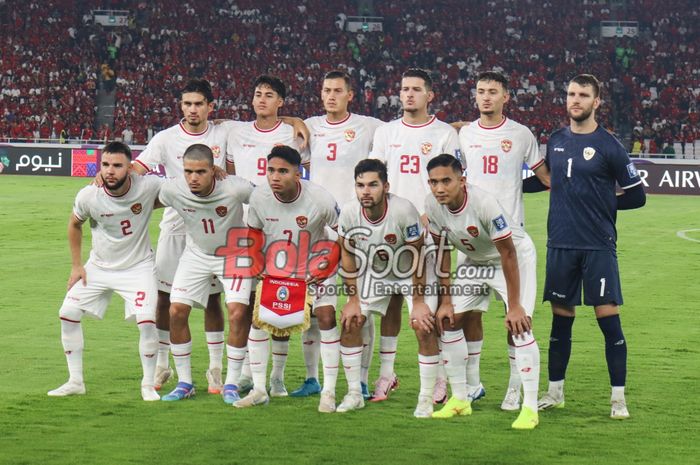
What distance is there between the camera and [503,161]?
826 centimetres

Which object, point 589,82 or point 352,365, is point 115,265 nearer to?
point 352,365

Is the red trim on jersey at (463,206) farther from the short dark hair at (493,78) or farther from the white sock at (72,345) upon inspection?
the white sock at (72,345)

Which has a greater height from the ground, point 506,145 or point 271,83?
point 271,83

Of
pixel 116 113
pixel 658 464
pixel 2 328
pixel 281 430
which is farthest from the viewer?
pixel 116 113

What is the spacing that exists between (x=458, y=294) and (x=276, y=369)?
157cm

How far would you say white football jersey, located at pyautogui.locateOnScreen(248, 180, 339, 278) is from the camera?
7934mm

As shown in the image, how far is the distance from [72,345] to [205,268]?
3.84 feet

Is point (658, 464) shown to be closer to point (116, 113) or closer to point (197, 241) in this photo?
point (197, 241)

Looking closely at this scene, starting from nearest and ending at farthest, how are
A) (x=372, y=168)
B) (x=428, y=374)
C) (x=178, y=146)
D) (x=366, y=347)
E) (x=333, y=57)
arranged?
(x=372, y=168), (x=428, y=374), (x=366, y=347), (x=178, y=146), (x=333, y=57)

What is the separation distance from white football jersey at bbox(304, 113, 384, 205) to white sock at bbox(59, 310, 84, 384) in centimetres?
229

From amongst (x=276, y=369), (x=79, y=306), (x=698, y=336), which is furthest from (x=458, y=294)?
(x=698, y=336)

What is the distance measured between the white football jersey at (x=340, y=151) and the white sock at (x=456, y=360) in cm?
182

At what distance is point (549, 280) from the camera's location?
Result: 7715mm

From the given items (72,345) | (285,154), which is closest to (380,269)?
(285,154)
